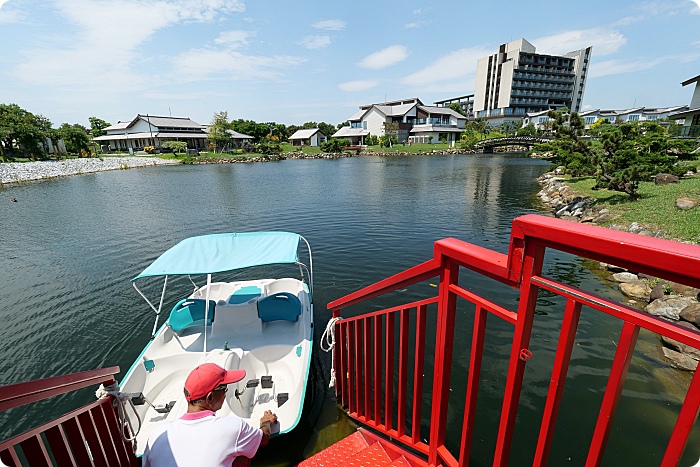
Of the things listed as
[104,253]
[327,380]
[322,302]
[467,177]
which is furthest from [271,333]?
[467,177]

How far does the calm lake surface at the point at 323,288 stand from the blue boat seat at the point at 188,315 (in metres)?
1.84

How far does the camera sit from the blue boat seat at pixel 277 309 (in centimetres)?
672

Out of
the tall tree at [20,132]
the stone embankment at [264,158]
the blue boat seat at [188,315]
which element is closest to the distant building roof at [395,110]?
the stone embankment at [264,158]

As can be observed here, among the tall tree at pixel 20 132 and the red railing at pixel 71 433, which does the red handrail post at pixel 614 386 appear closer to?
the red railing at pixel 71 433

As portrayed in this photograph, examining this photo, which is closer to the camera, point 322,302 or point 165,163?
point 322,302

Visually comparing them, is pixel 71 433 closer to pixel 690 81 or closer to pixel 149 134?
pixel 690 81

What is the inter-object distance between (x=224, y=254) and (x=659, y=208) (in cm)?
1542

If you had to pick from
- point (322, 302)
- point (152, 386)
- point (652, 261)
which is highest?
point (652, 261)

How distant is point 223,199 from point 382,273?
17.6m

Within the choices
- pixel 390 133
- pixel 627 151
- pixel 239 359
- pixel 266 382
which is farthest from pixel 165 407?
pixel 390 133

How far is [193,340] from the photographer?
649 cm

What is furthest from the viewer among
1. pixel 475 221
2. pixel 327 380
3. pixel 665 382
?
pixel 475 221

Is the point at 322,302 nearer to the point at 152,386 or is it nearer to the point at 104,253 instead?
the point at 152,386

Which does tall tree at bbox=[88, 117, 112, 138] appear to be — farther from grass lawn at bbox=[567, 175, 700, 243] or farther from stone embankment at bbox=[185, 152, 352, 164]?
grass lawn at bbox=[567, 175, 700, 243]
